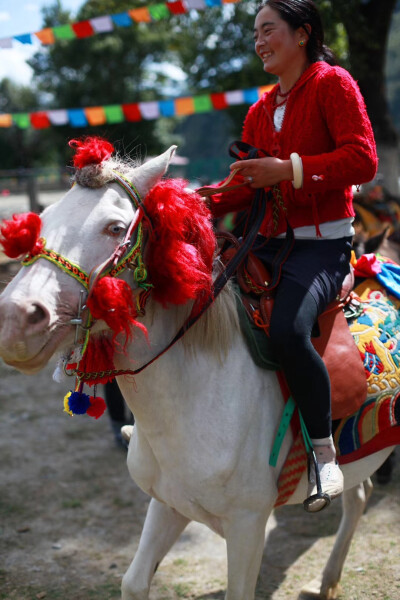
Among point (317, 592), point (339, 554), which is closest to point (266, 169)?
point (339, 554)

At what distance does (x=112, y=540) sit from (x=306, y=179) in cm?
268

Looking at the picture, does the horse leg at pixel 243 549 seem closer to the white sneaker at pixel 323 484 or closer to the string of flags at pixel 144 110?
the white sneaker at pixel 323 484

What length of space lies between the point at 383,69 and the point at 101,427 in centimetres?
678

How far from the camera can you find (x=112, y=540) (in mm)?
3713

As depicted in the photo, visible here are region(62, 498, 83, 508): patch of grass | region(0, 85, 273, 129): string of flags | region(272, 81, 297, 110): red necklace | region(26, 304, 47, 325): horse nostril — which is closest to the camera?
region(26, 304, 47, 325): horse nostril

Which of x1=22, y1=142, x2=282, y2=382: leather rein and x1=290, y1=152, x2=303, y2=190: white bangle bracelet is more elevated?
x1=290, y1=152, x2=303, y2=190: white bangle bracelet

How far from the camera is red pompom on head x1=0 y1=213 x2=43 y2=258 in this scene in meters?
1.72

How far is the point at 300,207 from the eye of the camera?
2.35m

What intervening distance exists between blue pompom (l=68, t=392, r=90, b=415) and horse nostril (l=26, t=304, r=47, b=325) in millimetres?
424

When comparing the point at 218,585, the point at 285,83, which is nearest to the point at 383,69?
the point at 285,83

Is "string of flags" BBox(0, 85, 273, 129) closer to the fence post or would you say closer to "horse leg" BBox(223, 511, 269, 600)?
the fence post

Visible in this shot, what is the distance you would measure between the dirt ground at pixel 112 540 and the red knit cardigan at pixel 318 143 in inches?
78.3

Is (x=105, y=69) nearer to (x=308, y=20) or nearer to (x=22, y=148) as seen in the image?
(x=22, y=148)

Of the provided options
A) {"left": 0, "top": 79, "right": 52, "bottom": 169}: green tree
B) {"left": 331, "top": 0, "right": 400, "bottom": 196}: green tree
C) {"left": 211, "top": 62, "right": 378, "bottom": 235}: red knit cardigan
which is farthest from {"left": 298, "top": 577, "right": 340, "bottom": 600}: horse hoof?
{"left": 0, "top": 79, "right": 52, "bottom": 169}: green tree
